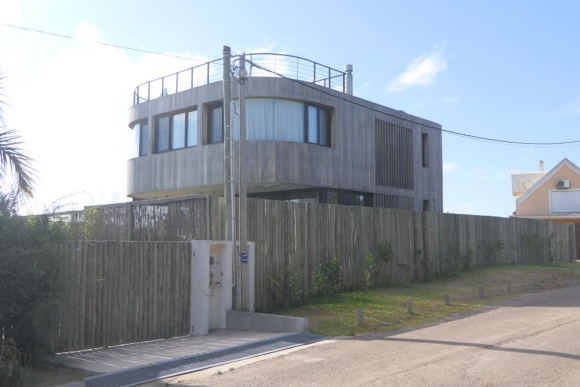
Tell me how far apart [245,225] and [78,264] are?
4407 millimetres

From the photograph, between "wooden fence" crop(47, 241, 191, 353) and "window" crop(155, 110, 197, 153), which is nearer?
"wooden fence" crop(47, 241, 191, 353)

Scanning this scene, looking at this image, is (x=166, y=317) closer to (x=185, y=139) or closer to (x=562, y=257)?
(x=185, y=139)

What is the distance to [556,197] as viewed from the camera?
1662 inches

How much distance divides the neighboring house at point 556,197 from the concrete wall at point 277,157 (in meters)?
19.8

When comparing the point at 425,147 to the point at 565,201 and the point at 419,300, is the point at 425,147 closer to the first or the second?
the point at 419,300

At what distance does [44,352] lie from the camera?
9.91 metres

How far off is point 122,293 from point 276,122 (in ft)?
37.3

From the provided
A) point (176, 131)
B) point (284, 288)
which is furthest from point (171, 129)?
point (284, 288)

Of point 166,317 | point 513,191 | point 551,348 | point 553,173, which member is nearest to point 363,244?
point 166,317

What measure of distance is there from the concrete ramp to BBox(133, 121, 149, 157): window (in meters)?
15.7

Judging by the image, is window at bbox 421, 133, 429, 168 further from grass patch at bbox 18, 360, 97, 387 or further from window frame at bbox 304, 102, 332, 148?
grass patch at bbox 18, 360, 97, 387

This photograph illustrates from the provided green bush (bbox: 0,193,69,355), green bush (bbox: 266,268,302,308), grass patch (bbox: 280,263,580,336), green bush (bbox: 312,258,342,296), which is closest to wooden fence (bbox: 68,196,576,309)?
green bush (bbox: 266,268,302,308)

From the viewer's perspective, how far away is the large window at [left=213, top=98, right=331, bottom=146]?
2172 centimetres

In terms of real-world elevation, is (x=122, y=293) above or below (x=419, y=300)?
above
